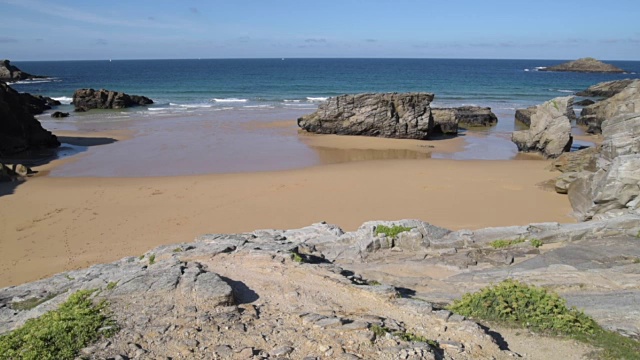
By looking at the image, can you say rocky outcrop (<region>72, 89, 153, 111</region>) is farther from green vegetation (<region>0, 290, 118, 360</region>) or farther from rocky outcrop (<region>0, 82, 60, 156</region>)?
green vegetation (<region>0, 290, 118, 360</region>)

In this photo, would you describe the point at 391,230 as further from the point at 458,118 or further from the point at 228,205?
the point at 458,118

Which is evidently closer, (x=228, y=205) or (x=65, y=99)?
(x=228, y=205)

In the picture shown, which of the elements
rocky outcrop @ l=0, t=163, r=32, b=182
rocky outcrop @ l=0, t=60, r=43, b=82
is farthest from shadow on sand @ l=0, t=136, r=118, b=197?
rocky outcrop @ l=0, t=60, r=43, b=82

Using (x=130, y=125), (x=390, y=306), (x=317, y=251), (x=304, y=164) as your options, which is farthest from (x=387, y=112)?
(x=390, y=306)

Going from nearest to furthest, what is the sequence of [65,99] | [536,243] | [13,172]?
[536,243]
[13,172]
[65,99]

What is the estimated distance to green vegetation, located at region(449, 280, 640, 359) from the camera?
22.0ft

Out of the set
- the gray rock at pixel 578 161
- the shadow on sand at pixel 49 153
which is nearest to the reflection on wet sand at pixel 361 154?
the gray rock at pixel 578 161

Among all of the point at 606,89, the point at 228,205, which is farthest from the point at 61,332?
the point at 606,89

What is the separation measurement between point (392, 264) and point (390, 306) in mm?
2902

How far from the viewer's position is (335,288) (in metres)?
8.22

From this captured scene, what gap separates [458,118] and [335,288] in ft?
104

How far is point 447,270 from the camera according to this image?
10070mm

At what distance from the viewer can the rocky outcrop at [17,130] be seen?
86.9 ft

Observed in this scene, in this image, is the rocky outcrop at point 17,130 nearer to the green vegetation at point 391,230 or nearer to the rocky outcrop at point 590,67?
the green vegetation at point 391,230
